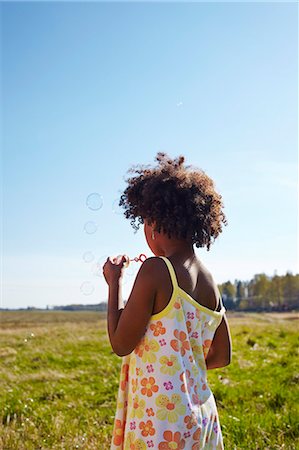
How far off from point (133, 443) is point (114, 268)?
0.86 m

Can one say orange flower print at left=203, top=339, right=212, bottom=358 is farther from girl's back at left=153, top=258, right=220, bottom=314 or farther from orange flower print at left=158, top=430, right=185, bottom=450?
orange flower print at left=158, top=430, right=185, bottom=450

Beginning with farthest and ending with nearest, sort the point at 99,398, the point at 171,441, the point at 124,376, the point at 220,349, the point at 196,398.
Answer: the point at 99,398
the point at 220,349
the point at 124,376
the point at 196,398
the point at 171,441

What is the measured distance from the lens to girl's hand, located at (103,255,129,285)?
2775 mm

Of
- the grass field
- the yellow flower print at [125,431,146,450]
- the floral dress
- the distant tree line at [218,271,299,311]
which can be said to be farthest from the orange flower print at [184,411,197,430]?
the distant tree line at [218,271,299,311]

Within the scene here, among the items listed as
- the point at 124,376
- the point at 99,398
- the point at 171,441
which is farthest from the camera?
the point at 99,398

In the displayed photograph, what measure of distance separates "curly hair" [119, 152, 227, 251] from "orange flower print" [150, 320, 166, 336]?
460 millimetres

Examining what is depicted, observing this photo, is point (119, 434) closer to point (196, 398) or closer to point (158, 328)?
point (196, 398)

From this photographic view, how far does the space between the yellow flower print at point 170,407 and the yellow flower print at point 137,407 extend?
9cm

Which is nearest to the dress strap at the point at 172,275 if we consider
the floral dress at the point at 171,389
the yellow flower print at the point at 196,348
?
the floral dress at the point at 171,389

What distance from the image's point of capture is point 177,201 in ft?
8.93

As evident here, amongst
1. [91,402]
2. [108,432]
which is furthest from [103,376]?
[108,432]

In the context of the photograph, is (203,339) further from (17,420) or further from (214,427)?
(17,420)

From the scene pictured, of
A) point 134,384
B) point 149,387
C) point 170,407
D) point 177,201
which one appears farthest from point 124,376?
point 177,201

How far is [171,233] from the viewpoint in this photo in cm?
272
